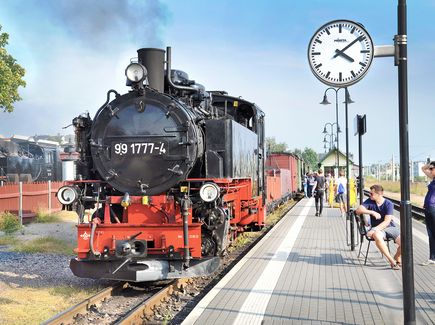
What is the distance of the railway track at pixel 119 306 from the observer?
5.49m

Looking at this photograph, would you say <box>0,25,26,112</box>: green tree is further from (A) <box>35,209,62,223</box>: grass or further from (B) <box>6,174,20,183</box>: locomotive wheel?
(A) <box>35,209,62,223</box>: grass

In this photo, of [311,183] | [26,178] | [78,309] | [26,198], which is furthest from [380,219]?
[311,183]

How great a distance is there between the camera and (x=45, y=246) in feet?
36.2

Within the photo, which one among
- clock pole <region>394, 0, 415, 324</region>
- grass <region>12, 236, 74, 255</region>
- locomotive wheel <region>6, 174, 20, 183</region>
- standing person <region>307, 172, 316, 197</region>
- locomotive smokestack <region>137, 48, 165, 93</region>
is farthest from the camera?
standing person <region>307, 172, 316, 197</region>

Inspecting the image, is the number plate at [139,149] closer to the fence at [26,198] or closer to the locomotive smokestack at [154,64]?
the locomotive smokestack at [154,64]

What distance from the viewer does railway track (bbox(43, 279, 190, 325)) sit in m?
5.49

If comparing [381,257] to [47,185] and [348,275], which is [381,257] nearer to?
[348,275]

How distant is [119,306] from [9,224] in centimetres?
873

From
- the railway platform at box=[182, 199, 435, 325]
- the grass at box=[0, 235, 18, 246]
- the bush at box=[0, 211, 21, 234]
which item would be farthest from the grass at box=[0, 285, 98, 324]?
the bush at box=[0, 211, 21, 234]

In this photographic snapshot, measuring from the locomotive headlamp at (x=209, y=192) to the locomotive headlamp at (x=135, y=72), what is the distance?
5.67ft

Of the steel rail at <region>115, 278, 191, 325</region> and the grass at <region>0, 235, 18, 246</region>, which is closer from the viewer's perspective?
the steel rail at <region>115, 278, 191, 325</region>

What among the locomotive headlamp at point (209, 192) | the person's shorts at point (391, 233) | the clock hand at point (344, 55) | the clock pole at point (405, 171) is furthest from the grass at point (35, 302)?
the person's shorts at point (391, 233)

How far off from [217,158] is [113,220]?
176 centimetres

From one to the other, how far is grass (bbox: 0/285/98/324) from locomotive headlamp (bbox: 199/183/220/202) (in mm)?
2082
